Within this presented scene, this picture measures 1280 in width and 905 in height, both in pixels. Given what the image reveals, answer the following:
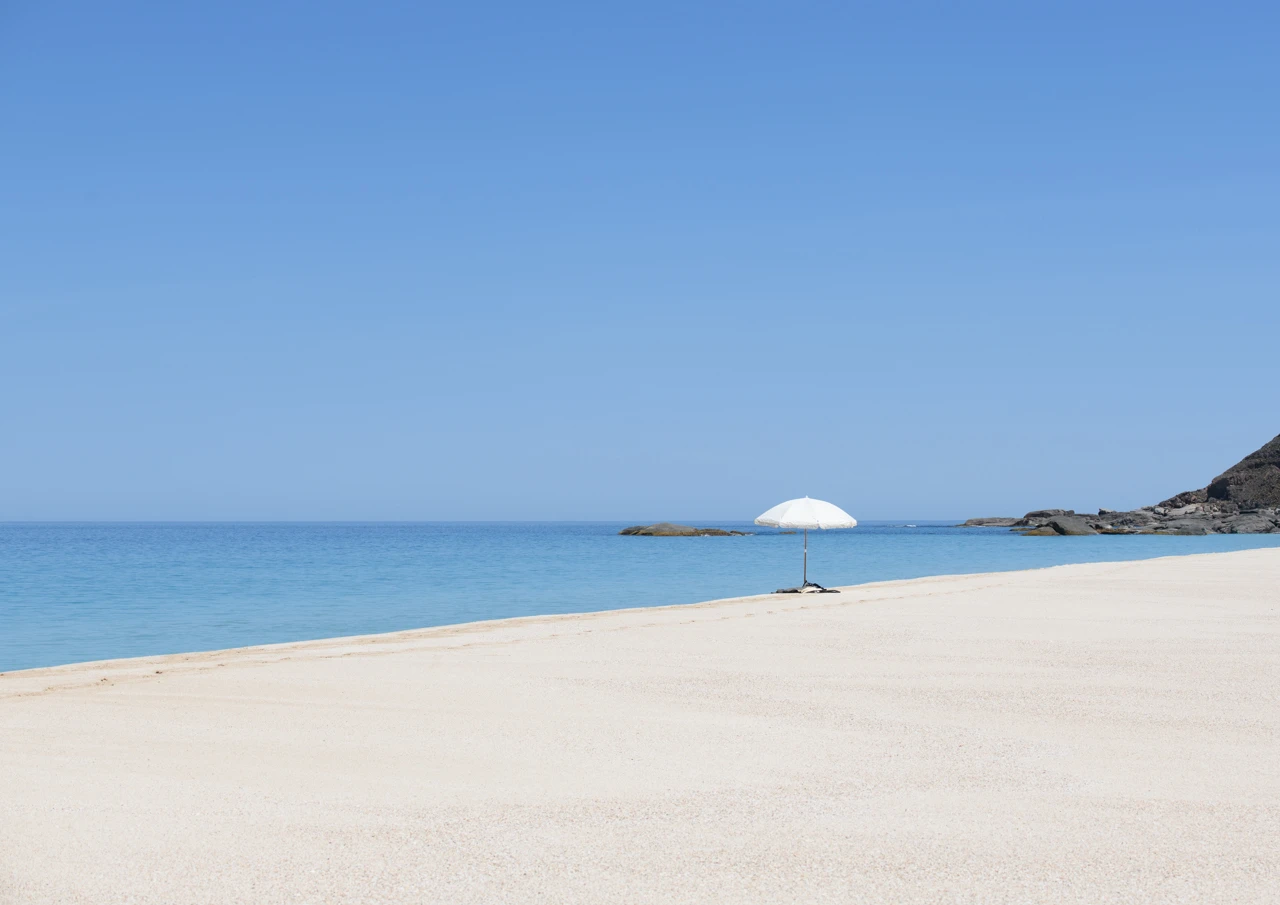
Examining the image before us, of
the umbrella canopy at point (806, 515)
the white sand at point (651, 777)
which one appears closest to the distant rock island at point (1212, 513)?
the umbrella canopy at point (806, 515)

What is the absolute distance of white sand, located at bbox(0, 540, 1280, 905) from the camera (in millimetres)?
4301

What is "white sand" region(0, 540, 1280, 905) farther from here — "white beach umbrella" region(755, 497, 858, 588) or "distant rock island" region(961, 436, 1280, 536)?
"distant rock island" region(961, 436, 1280, 536)

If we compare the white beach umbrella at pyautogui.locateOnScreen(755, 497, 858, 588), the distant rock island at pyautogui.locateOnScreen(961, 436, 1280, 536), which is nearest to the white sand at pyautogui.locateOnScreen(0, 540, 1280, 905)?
the white beach umbrella at pyautogui.locateOnScreen(755, 497, 858, 588)

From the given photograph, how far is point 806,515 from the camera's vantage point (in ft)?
69.8

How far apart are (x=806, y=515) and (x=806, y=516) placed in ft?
0.17

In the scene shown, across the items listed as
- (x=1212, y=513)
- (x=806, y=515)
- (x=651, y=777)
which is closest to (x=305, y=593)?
(x=806, y=515)

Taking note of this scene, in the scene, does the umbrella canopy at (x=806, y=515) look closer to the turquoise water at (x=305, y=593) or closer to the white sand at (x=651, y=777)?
the turquoise water at (x=305, y=593)

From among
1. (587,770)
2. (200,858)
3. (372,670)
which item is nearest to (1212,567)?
(372,670)

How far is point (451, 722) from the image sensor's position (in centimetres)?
750

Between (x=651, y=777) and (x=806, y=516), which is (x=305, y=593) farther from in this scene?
→ (x=651, y=777)

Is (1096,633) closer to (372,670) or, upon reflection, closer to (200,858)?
(372,670)

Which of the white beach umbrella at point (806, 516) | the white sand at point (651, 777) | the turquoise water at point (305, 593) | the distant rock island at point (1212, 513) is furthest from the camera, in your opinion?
the distant rock island at point (1212, 513)

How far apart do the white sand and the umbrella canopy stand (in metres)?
9.34

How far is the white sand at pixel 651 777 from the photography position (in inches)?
169
